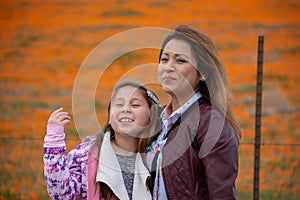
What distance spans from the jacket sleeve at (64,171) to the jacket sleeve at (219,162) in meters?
0.53

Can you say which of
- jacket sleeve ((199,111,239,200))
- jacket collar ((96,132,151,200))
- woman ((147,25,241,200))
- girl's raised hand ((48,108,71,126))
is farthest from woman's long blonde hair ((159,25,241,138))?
girl's raised hand ((48,108,71,126))

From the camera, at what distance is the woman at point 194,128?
2385mm

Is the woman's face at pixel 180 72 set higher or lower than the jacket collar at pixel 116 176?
higher

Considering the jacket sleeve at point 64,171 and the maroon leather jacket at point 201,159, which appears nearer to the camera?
the maroon leather jacket at point 201,159

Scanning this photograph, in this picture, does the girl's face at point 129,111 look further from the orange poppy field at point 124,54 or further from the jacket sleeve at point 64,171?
the orange poppy field at point 124,54

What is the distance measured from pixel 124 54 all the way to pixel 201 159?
463 cm

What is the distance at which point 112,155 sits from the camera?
2.63m

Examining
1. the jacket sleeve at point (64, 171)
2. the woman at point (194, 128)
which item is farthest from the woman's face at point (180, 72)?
the jacket sleeve at point (64, 171)

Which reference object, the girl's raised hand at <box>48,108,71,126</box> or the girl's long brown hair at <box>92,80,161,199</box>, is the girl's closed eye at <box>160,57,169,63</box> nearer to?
the girl's long brown hair at <box>92,80,161,199</box>

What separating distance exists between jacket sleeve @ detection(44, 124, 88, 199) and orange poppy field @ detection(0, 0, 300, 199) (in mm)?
3518

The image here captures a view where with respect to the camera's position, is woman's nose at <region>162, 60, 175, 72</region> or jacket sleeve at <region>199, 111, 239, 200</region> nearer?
jacket sleeve at <region>199, 111, 239, 200</region>

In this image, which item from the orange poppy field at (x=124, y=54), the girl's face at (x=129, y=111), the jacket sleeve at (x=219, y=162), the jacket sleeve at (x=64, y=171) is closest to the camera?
the jacket sleeve at (x=219, y=162)

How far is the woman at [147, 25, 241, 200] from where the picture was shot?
238 cm

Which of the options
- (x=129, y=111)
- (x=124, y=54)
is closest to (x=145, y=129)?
(x=129, y=111)
